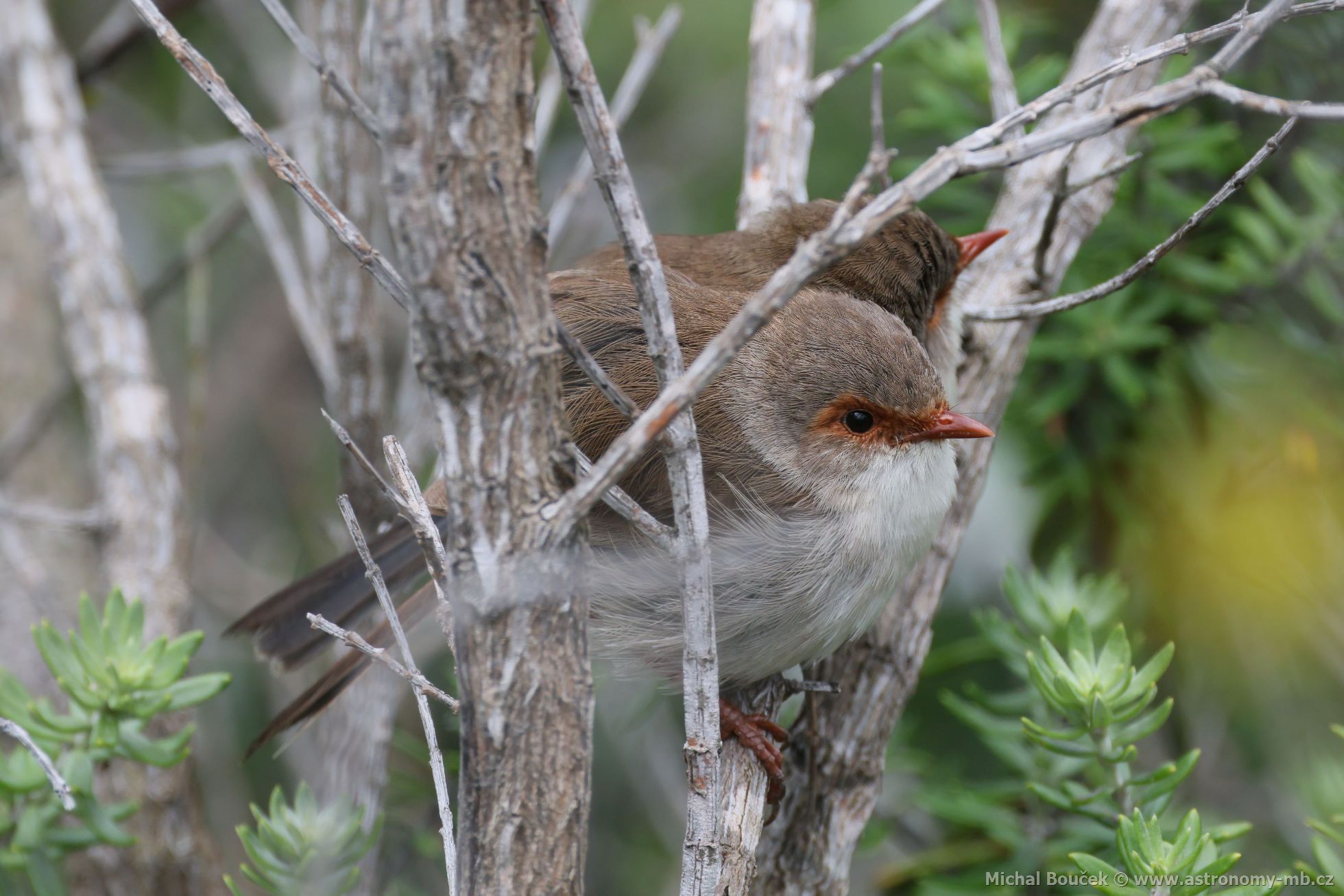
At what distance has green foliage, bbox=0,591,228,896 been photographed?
7.29 feet

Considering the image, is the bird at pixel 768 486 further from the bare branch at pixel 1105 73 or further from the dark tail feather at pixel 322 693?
the bare branch at pixel 1105 73

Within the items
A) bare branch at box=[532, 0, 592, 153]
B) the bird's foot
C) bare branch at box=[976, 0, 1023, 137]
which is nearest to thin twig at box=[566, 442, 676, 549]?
the bird's foot

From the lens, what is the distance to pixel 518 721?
1.43m

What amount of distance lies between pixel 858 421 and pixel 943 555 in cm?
38

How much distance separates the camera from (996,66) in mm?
2896

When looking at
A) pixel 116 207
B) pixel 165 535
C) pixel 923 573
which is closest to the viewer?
pixel 923 573

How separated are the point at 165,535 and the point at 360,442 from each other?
584mm

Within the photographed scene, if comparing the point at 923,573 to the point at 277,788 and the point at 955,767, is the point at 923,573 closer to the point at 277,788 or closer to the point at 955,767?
the point at 955,767

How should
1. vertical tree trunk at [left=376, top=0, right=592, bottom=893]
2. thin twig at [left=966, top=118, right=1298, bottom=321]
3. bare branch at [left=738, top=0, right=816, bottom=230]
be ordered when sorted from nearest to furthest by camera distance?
1. vertical tree trunk at [left=376, top=0, right=592, bottom=893]
2. thin twig at [left=966, top=118, right=1298, bottom=321]
3. bare branch at [left=738, top=0, right=816, bottom=230]

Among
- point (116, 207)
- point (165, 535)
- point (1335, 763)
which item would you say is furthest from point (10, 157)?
point (1335, 763)

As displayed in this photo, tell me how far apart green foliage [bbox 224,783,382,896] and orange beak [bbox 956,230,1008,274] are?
7.28 feet

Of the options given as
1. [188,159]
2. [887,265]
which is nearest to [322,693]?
[887,265]

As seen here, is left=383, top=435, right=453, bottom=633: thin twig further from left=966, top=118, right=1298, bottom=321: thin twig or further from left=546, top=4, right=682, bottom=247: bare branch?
left=546, top=4, right=682, bottom=247: bare branch

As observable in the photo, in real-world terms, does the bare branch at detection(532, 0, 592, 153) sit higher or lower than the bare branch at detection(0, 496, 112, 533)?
higher
